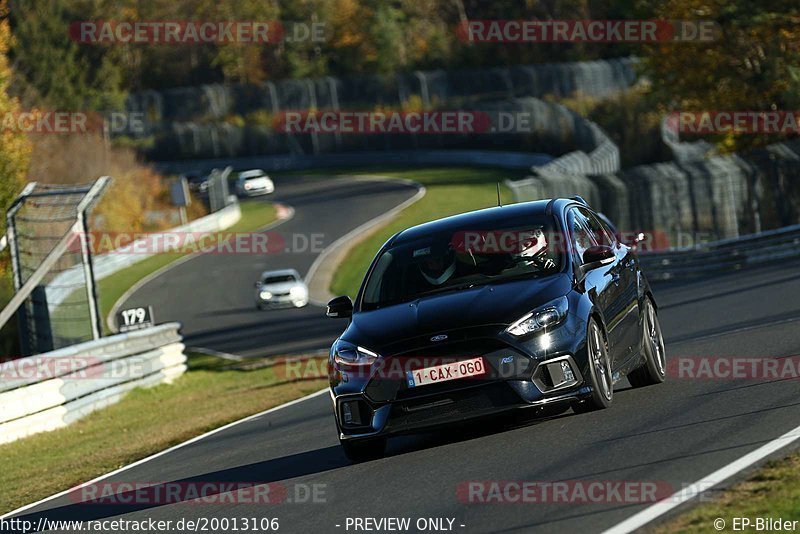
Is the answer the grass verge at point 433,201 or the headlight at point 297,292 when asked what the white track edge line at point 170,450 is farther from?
the grass verge at point 433,201

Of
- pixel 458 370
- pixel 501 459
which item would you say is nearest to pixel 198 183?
pixel 458 370

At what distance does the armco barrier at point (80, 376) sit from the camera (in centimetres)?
1644

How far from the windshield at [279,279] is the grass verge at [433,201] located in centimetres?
186

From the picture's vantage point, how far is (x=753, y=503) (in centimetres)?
704

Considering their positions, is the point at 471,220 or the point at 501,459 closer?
the point at 501,459

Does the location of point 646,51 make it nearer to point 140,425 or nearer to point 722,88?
point 722,88

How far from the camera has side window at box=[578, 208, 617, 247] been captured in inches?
470

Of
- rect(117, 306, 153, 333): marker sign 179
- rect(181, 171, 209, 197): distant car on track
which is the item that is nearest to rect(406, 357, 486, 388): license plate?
rect(117, 306, 153, 333): marker sign 179

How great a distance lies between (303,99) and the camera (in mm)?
87312

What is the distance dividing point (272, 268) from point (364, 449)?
39547 millimetres

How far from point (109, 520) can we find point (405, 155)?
71.1 metres

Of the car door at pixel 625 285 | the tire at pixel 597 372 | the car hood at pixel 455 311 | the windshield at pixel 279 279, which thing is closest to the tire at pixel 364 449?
the car hood at pixel 455 311

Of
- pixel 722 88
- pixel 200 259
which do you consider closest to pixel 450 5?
pixel 200 259

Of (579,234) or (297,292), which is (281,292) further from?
(579,234)
